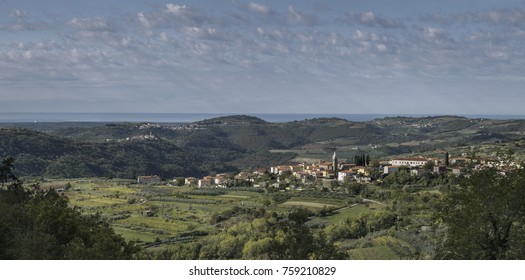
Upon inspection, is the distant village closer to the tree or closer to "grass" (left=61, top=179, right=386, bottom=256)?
"grass" (left=61, top=179, right=386, bottom=256)

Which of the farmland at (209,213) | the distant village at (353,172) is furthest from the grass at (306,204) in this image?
the distant village at (353,172)

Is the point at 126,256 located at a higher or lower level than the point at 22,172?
higher

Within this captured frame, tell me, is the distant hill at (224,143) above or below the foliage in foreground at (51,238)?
below

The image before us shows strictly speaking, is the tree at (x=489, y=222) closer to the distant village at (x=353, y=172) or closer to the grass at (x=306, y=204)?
the grass at (x=306, y=204)

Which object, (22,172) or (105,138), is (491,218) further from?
(105,138)

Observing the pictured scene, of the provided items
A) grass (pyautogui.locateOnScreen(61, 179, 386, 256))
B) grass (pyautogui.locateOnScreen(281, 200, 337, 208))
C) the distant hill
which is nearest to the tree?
grass (pyautogui.locateOnScreen(61, 179, 386, 256))

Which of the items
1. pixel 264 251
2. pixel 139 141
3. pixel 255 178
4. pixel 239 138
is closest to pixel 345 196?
pixel 255 178

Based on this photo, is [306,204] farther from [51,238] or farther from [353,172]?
[51,238]

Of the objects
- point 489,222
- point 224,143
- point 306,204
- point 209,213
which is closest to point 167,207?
point 209,213

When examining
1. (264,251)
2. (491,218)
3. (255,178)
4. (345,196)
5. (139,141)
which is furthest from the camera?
(139,141)
